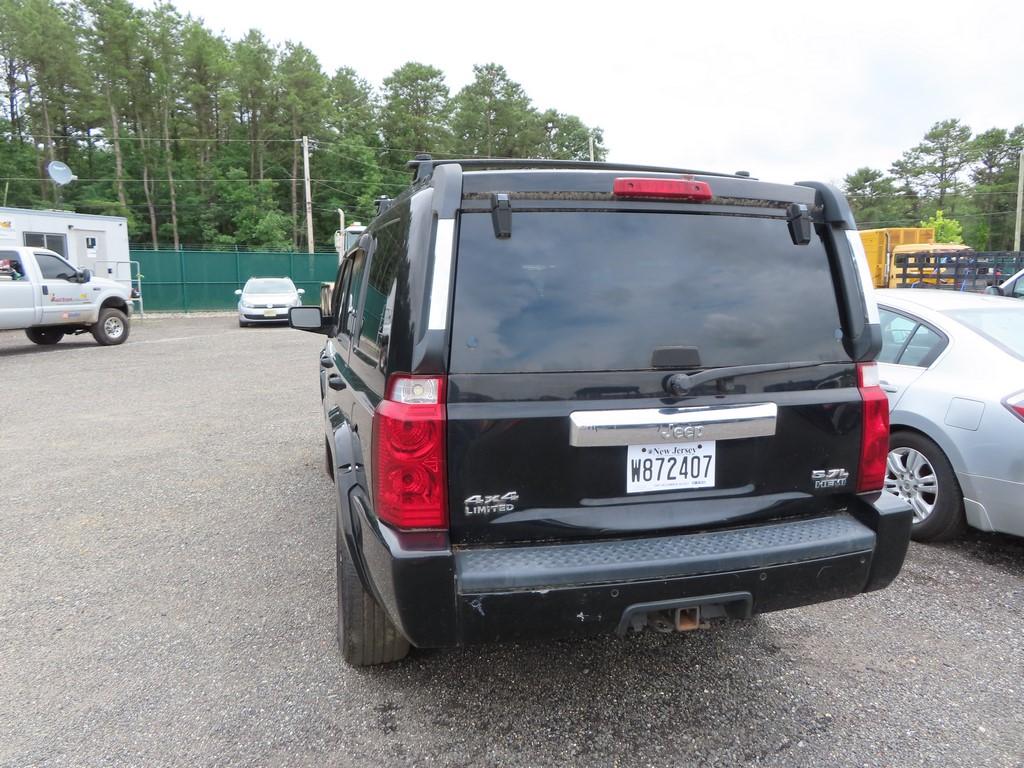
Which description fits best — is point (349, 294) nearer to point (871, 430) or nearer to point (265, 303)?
point (871, 430)

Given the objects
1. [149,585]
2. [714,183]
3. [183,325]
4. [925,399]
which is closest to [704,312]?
[714,183]

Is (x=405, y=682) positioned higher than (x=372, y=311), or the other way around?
(x=372, y=311)

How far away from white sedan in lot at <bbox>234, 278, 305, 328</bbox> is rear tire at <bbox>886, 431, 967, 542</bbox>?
60.3 feet

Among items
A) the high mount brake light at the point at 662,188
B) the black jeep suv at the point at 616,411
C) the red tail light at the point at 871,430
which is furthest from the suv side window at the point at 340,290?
the red tail light at the point at 871,430

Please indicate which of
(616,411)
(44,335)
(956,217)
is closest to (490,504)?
(616,411)

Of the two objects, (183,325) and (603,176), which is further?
(183,325)

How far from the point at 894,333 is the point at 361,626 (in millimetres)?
3967

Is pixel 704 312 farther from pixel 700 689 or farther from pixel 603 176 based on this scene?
pixel 700 689

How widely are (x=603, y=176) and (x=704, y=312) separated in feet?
1.89

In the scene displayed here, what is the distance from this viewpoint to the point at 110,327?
50.4 feet

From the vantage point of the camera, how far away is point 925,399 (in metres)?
4.25

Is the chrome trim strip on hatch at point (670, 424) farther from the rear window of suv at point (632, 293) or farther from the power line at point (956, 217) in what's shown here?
the power line at point (956, 217)

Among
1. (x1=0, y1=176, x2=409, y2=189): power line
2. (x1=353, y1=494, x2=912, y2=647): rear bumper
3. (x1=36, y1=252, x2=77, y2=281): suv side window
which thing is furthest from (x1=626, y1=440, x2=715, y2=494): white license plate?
(x1=0, y1=176, x2=409, y2=189): power line

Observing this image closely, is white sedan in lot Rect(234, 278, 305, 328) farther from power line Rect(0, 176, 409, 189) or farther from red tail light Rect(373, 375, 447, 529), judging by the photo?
power line Rect(0, 176, 409, 189)
